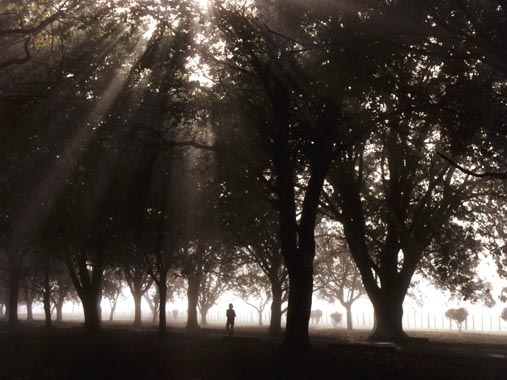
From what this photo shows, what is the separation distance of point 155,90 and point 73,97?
429 cm

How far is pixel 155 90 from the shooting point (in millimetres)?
20656

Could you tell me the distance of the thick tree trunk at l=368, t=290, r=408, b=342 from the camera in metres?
27.8

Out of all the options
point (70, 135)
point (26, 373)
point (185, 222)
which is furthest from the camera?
point (185, 222)

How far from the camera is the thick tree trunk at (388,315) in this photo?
2781 centimetres

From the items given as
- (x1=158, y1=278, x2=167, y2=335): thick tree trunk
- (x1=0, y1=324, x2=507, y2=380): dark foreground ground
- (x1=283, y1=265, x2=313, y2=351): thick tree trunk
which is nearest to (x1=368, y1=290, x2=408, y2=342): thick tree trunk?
(x1=158, y1=278, x2=167, y2=335): thick tree trunk

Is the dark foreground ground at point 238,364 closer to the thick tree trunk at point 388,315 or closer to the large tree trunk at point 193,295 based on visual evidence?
the thick tree trunk at point 388,315

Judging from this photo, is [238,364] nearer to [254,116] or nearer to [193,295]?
[254,116]

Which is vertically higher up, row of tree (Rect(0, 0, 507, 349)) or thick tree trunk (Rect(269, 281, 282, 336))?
row of tree (Rect(0, 0, 507, 349))

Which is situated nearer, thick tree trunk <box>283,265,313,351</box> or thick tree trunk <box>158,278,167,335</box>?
thick tree trunk <box>283,265,313,351</box>

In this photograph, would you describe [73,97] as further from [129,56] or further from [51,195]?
[51,195]

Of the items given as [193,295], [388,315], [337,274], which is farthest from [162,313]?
[337,274]

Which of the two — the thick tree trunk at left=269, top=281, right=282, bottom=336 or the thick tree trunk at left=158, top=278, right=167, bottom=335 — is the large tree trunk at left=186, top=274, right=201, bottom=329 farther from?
the thick tree trunk at left=158, top=278, right=167, bottom=335

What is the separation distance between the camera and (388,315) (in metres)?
28.2

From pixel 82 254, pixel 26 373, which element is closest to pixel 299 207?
pixel 82 254
